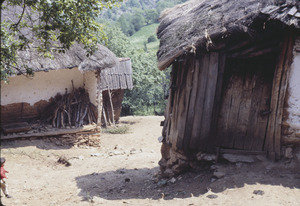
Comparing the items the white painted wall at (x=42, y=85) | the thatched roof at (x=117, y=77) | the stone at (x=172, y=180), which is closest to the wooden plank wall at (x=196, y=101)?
the stone at (x=172, y=180)

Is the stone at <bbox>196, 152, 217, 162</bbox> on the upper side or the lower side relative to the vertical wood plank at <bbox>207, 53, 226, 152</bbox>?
lower

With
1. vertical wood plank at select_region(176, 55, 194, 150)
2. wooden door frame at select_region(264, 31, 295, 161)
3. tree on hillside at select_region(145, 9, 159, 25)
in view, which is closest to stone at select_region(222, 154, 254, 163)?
wooden door frame at select_region(264, 31, 295, 161)

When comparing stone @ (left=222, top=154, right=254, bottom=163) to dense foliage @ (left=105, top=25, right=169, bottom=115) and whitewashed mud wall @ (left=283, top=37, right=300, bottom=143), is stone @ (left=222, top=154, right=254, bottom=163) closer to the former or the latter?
whitewashed mud wall @ (left=283, top=37, right=300, bottom=143)

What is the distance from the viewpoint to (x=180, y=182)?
5.96 m

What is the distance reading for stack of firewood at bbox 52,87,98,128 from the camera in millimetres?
9867

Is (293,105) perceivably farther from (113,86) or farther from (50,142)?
(113,86)

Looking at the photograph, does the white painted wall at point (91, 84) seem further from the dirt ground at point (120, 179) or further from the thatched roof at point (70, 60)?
the dirt ground at point (120, 179)

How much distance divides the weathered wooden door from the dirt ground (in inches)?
16.3

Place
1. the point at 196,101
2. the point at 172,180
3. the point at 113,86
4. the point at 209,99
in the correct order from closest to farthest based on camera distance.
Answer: the point at 209,99 → the point at 196,101 → the point at 172,180 → the point at 113,86

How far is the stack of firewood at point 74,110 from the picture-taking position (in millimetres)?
9867

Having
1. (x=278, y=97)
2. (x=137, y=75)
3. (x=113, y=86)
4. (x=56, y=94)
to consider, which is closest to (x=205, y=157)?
(x=278, y=97)

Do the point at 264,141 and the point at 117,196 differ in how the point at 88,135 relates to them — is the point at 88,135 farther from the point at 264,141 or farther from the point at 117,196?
the point at 264,141

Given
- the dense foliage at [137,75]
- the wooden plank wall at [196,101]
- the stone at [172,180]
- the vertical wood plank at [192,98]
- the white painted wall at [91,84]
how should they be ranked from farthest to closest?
the dense foliage at [137,75] < the white painted wall at [91,84] < the stone at [172,180] < the vertical wood plank at [192,98] < the wooden plank wall at [196,101]

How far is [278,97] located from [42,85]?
6.87 metres
